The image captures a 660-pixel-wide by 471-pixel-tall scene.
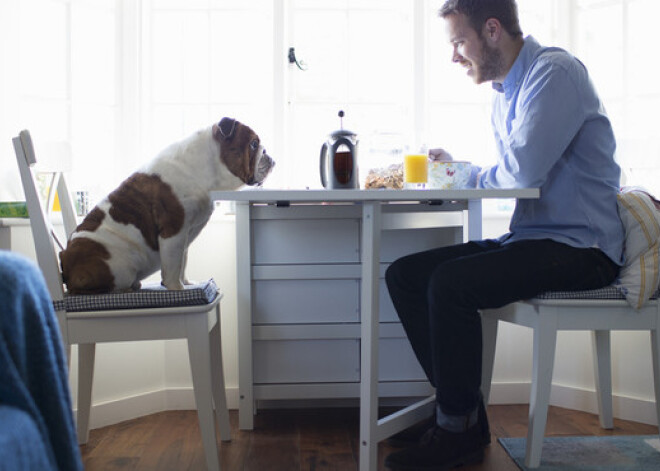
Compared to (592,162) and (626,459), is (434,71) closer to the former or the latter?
(592,162)

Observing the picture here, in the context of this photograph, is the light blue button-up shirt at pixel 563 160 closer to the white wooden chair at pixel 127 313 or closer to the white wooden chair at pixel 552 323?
the white wooden chair at pixel 552 323

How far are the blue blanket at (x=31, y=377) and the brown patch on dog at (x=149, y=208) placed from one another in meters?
0.83

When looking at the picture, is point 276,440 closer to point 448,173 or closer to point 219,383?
point 219,383

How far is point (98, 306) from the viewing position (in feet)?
5.36

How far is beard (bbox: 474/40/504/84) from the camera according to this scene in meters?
1.89

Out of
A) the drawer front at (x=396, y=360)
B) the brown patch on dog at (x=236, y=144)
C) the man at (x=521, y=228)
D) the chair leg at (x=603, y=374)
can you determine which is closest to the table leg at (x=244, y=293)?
the brown patch on dog at (x=236, y=144)

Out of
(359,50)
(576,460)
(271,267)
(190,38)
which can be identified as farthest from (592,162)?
(190,38)

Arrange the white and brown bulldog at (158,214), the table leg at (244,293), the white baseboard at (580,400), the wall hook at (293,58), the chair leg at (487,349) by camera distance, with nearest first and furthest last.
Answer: the white and brown bulldog at (158,214) < the chair leg at (487,349) < the table leg at (244,293) < the white baseboard at (580,400) < the wall hook at (293,58)

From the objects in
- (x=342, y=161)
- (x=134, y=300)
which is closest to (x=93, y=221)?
(x=134, y=300)

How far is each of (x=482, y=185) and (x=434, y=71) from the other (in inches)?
43.7

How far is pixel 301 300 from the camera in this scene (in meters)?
2.21

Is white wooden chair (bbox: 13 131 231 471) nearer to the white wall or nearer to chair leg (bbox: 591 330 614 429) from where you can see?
the white wall

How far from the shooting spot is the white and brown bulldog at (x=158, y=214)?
1700mm

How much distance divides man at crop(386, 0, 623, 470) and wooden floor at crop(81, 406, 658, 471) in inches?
11.2
